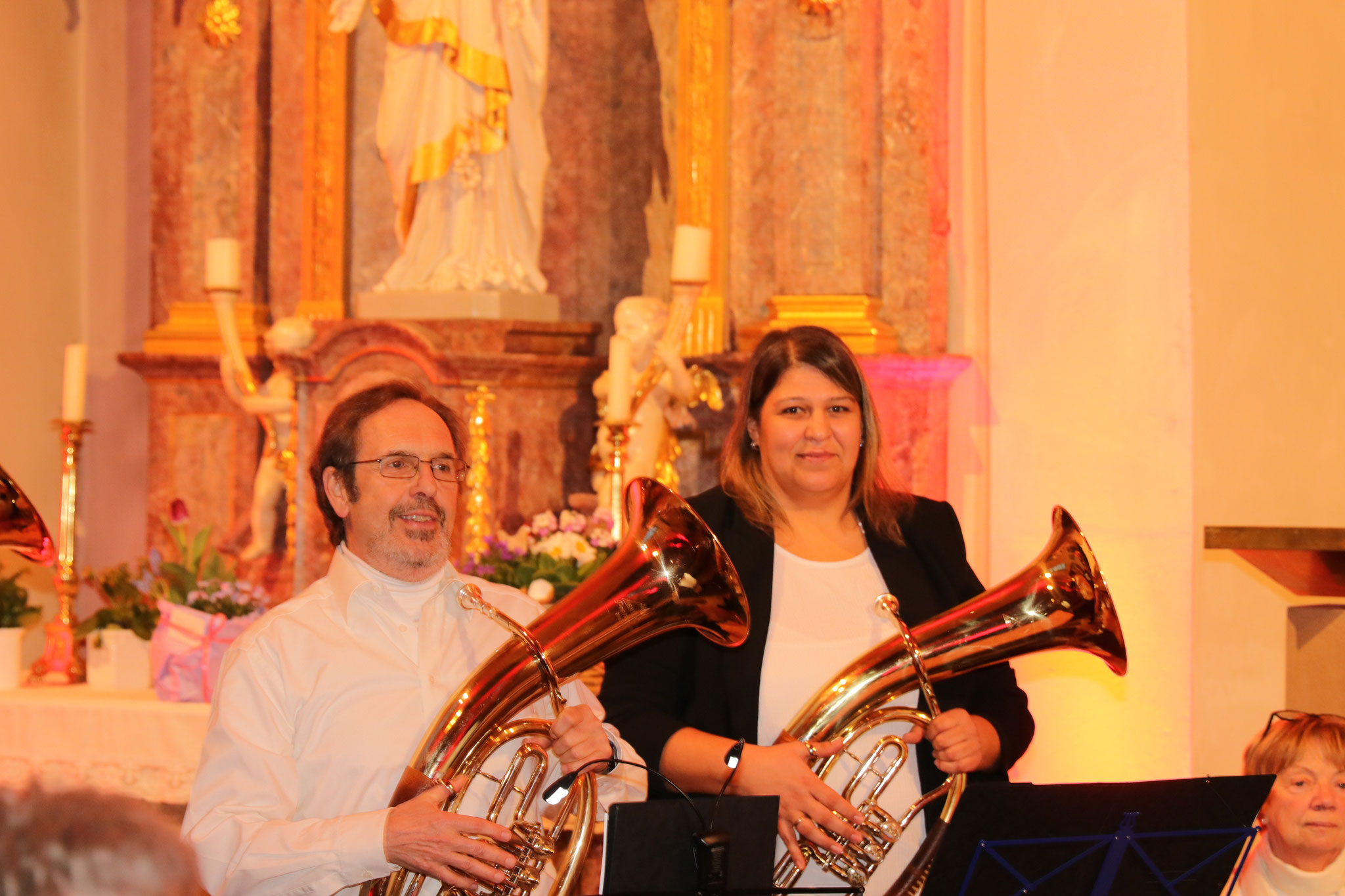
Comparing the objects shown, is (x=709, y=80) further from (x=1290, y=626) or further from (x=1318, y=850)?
(x=1318, y=850)

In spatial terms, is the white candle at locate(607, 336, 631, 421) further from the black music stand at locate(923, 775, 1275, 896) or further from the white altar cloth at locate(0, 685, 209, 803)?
the black music stand at locate(923, 775, 1275, 896)

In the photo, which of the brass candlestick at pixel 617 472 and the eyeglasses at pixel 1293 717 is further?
the brass candlestick at pixel 617 472

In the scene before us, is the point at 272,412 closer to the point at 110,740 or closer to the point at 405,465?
the point at 110,740

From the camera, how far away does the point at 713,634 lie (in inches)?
103

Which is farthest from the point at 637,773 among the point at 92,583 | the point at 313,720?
the point at 92,583

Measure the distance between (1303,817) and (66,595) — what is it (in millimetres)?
3695

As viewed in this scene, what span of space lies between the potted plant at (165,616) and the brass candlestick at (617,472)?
1094mm

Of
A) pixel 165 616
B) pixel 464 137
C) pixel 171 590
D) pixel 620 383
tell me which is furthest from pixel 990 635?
pixel 464 137

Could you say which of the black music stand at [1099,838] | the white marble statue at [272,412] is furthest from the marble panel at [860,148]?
the black music stand at [1099,838]

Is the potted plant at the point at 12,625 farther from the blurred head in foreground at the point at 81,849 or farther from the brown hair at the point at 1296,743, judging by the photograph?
the blurred head in foreground at the point at 81,849

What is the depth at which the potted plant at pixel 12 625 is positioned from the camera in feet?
14.6

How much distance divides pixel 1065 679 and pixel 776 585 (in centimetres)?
266

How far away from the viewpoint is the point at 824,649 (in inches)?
109

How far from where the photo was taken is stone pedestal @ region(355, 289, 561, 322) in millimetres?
5648
